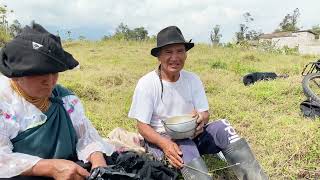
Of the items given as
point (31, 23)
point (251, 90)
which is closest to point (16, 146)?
point (31, 23)

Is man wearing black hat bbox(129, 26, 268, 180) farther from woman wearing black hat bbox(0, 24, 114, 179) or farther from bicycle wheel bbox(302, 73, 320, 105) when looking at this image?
bicycle wheel bbox(302, 73, 320, 105)

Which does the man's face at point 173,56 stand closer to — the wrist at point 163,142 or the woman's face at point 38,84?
the wrist at point 163,142

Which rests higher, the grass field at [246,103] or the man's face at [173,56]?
the man's face at [173,56]

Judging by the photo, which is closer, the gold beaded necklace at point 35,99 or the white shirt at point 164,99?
the gold beaded necklace at point 35,99

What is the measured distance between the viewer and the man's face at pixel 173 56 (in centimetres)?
311

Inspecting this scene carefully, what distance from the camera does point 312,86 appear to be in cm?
636

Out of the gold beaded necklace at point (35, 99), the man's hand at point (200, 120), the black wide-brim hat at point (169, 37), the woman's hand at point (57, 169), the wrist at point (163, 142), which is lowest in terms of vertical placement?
the wrist at point (163, 142)

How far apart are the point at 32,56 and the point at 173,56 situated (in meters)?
1.32

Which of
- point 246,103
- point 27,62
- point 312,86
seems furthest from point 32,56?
point 312,86

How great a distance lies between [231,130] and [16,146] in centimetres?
155

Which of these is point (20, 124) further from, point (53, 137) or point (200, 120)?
point (200, 120)

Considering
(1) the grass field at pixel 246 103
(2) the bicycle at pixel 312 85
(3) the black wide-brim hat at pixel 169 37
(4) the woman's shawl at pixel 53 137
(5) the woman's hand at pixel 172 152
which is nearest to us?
(4) the woman's shawl at pixel 53 137

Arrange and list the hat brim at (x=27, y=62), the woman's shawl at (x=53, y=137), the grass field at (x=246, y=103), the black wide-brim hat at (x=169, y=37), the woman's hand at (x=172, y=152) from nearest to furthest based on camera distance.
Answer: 1. the hat brim at (x=27, y=62)
2. the woman's shawl at (x=53, y=137)
3. the woman's hand at (x=172, y=152)
4. the black wide-brim hat at (x=169, y=37)
5. the grass field at (x=246, y=103)

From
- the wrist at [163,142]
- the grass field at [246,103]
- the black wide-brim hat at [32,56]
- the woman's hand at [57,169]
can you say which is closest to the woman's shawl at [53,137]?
the woman's hand at [57,169]
